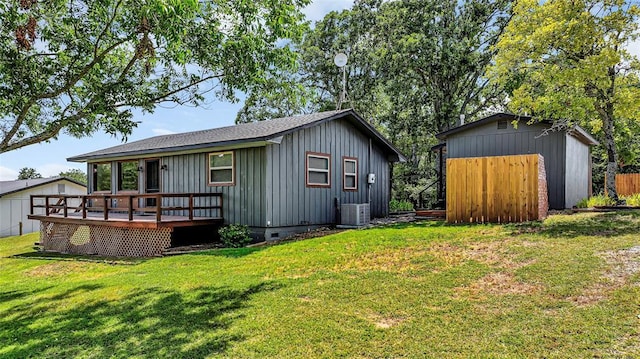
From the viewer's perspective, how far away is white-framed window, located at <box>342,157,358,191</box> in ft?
44.7

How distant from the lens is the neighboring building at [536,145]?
12.8 metres

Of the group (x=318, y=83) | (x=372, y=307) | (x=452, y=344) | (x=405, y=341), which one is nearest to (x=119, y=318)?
(x=372, y=307)

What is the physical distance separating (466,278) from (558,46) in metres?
8.68

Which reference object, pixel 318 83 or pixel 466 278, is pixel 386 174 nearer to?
pixel 466 278

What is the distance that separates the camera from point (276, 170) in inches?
442

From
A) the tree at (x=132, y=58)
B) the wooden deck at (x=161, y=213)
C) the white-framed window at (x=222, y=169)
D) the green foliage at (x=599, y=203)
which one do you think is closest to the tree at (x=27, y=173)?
the wooden deck at (x=161, y=213)

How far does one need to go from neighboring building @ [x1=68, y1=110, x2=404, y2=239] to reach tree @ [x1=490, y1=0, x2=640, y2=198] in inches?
201

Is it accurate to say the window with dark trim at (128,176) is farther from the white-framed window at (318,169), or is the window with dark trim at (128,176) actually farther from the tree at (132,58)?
the tree at (132,58)

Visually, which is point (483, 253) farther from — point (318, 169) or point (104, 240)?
point (104, 240)

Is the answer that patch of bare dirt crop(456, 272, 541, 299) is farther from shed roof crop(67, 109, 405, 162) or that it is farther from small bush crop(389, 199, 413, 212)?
small bush crop(389, 199, 413, 212)

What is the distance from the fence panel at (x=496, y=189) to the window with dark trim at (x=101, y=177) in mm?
12999

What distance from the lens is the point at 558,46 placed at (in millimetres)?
11133

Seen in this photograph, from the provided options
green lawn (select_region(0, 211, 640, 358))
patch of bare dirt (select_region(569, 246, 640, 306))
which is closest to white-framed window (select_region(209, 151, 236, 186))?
green lawn (select_region(0, 211, 640, 358))

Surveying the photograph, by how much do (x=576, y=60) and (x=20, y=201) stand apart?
29.1 metres
